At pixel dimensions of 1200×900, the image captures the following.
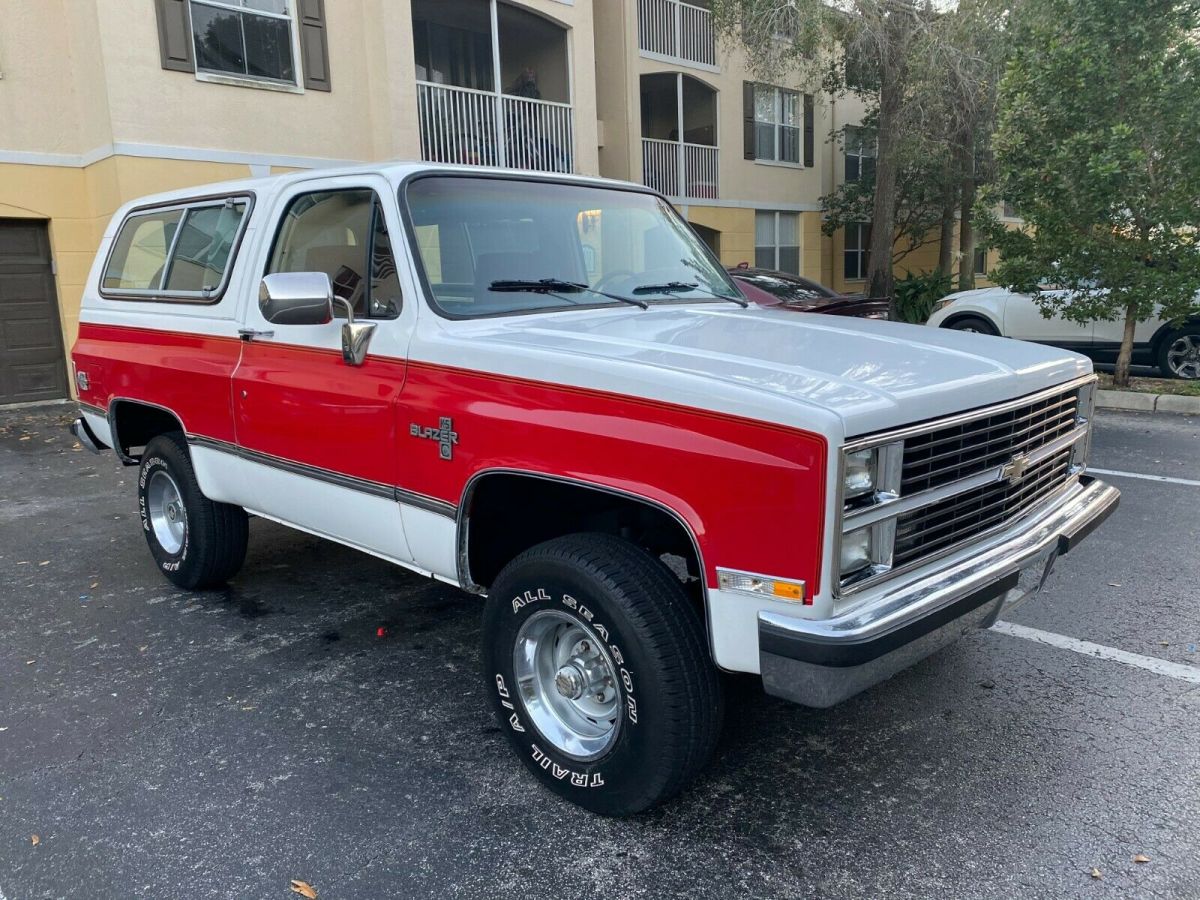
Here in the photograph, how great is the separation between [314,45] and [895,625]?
41.1 feet

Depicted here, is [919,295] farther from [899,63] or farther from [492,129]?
[492,129]

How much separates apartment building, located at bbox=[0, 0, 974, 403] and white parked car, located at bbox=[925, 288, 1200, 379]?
7.03m

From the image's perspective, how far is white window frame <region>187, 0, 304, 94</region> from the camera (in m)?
11.3

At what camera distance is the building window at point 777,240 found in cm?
2166

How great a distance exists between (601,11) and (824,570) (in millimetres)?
18240

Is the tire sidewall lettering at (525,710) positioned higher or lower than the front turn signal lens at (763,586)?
lower

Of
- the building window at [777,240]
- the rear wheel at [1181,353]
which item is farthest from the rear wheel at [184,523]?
the building window at [777,240]

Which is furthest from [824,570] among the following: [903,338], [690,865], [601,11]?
[601,11]

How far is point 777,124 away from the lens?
2162cm

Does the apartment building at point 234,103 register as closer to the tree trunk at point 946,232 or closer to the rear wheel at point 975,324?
the rear wheel at point 975,324

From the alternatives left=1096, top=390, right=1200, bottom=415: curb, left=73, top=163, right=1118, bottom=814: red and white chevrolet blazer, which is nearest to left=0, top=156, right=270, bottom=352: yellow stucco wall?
left=73, top=163, right=1118, bottom=814: red and white chevrolet blazer

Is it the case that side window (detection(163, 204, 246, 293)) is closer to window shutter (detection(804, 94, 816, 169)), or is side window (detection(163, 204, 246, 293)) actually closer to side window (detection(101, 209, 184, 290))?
side window (detection(101, 209, 184, 290))

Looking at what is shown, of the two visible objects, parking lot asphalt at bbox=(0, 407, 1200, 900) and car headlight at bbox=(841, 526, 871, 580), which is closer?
car headlight at bbox=(841, 526, 871, 580)

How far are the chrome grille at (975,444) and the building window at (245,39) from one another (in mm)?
11487
